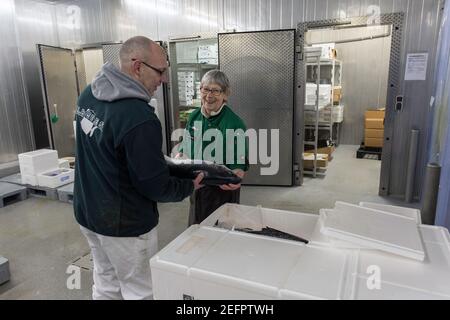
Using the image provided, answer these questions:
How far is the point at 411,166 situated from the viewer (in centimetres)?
405

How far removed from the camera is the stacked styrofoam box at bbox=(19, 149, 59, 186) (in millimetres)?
4441

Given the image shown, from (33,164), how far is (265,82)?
3426 millimetres

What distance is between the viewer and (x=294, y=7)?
14.4ft

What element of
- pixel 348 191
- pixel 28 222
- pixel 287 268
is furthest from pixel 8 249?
pixel 348 191

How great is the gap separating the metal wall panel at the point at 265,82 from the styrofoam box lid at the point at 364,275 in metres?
3.68

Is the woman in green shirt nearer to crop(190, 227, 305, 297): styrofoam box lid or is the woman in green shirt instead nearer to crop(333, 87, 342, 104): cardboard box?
crop(190, 227, 305, 297): styrofoam box lid

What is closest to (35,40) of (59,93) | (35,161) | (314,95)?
(59,93)

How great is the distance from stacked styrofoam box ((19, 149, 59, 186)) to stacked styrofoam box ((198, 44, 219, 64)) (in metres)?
2.69

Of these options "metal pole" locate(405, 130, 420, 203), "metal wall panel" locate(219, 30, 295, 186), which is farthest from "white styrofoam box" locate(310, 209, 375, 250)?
"metal wall panel" locate(219, 30, 295, 186)

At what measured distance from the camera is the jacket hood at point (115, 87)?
4.58 ft

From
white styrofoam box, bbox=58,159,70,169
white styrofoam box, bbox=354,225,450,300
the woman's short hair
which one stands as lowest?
white styrofoam box, bbox=58,159,70,169

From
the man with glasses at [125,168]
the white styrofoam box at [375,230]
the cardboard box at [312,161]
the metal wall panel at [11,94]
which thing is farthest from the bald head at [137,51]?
the metal wall panel at [11,94]

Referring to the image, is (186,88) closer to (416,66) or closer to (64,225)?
(64,225)

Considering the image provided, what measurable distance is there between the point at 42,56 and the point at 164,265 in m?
5.48
